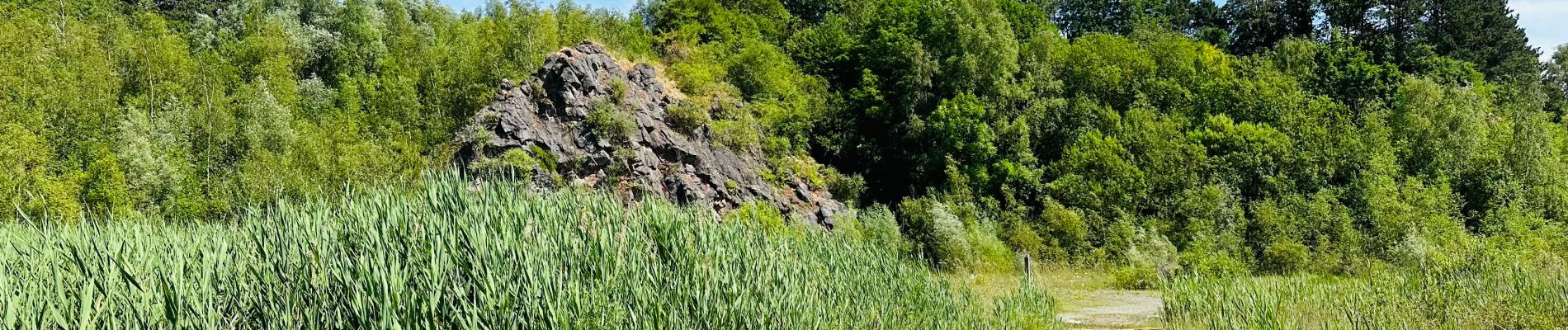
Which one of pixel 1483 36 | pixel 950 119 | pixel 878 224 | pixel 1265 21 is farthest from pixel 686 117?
pixel 1483 36

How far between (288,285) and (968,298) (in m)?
7.91

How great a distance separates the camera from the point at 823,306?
808 centimetres

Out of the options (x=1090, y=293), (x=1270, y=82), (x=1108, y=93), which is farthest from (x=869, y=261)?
(x=1270, y=82)

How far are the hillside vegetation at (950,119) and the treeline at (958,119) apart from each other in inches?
4.1

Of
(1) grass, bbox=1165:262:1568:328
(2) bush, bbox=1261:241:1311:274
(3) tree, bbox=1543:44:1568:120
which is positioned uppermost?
(3) tree, bbox=1543:44:1568:120

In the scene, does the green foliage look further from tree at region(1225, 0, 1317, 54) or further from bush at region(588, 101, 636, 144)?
tree at region(1225, 0, 1317, 54)

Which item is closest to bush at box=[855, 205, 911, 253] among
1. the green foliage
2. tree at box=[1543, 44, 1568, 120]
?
the green foliage

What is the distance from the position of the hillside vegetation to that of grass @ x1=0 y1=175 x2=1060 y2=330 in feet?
49.0

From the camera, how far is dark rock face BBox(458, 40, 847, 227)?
82.0 ft

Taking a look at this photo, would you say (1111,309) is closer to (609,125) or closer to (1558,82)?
(609,125)

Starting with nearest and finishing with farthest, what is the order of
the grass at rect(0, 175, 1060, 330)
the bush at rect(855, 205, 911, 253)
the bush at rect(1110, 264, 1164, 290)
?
1. the grass at rect(0, 175, 1060, 330)
2. the bush at rect(1110, 264, 1164, 290)
3. the bush at rect(855, 205, 911, 253)

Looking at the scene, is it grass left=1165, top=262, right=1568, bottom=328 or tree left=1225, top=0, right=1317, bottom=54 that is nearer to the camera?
grass left=1165, top=262, right=1568, bottom=328

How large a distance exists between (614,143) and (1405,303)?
65.1 ft

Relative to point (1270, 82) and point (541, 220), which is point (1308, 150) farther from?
point (541, 220)
